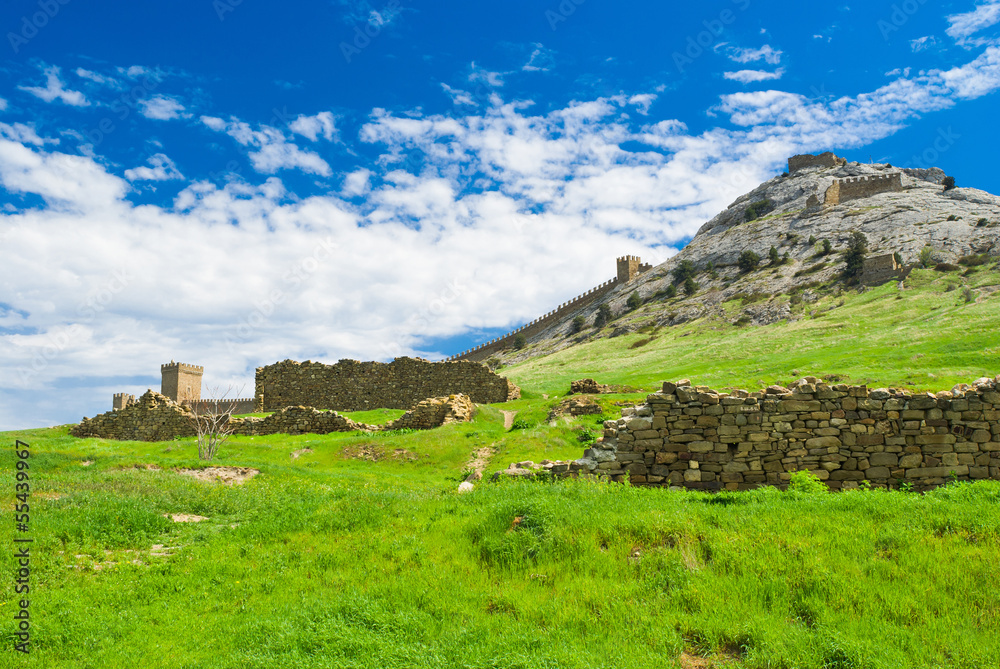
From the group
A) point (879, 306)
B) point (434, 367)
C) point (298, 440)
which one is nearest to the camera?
point (298, 440)

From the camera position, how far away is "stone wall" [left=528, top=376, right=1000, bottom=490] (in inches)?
453

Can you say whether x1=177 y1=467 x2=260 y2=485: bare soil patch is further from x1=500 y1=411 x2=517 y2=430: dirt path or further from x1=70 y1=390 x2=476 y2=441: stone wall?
x1=500 y1=411 x2=517 y2=430: dirt path

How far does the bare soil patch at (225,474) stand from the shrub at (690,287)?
8672 cm

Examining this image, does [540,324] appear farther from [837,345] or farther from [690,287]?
[837,345]

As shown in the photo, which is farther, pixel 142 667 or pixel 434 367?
pixel 434 367

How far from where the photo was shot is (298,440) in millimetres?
22719

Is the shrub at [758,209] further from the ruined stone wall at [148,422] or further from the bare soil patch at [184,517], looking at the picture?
the bare soil patch at [184,517]

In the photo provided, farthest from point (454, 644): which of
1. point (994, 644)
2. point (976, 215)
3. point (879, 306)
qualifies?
point (976, 215)

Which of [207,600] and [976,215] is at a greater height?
[976,215]

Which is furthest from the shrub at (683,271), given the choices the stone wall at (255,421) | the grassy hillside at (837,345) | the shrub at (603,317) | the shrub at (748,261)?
the stone wall at (255,421)

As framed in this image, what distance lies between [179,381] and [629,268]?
85346 millimetres

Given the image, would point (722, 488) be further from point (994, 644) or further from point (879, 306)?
point (879, 306)

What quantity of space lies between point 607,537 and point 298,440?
17.6m

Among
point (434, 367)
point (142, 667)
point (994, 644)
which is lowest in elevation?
point (994, 644)
